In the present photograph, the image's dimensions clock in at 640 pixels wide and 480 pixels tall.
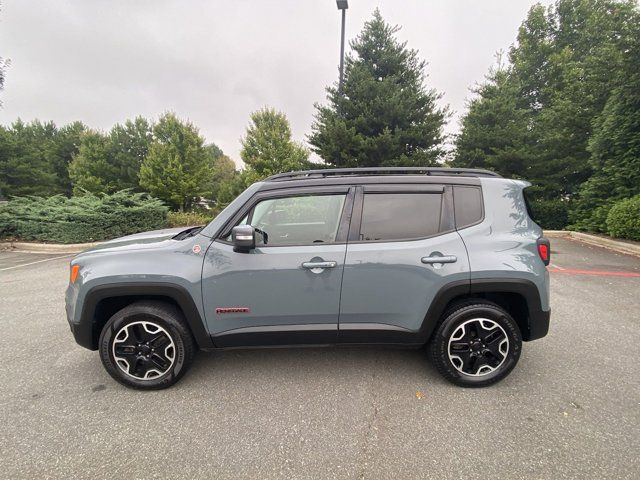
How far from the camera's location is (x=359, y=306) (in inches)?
94.4

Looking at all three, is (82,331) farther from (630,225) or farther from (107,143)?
(107,143)

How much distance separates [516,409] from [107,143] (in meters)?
35.3

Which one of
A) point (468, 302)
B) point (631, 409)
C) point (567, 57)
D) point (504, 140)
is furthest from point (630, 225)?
point (567, 57)

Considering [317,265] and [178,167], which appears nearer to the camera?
[317,265]

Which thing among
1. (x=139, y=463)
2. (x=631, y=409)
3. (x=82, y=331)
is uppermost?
(x=82, y=331)

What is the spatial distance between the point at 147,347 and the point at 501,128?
55.3 ft

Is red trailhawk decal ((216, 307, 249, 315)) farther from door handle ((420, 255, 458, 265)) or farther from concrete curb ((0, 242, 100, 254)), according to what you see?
concrete curb ((0, 242, 100, 254))

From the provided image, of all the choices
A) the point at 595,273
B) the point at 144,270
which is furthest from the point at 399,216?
the point at 595,273

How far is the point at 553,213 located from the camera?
12.5 metres

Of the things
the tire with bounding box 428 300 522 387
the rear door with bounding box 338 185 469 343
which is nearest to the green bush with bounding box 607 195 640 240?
the tire with bounding box 428 300 522 387

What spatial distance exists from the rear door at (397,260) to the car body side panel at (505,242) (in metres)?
0.13

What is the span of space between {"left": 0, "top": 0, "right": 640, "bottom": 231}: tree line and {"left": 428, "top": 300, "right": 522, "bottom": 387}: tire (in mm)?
9940

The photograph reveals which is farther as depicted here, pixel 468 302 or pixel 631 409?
pixel 468 302

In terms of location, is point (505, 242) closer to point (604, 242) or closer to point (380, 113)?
point (604, 242)
